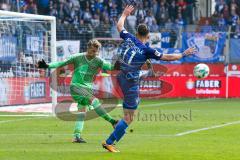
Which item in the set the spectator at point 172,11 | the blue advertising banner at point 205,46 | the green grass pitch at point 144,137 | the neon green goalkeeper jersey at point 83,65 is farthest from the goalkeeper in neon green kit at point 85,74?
the spectator at point 172,11

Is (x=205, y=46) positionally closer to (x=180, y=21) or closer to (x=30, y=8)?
(x=180, y=21)

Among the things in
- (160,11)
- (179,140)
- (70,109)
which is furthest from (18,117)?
(160,11)

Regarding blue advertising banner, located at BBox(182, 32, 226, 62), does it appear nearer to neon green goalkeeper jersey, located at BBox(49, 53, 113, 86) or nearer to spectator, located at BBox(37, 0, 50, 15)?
spectator, located at BBox(37, 0, 50, 15)

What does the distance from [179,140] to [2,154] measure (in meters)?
4.21

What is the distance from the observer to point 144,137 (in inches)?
671

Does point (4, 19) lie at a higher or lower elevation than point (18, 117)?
higher

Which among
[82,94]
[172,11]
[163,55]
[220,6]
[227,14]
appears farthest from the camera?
[172,11]

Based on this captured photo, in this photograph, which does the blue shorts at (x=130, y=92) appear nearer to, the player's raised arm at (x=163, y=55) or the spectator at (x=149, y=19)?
the player's raised arm at (x=163, y=55)

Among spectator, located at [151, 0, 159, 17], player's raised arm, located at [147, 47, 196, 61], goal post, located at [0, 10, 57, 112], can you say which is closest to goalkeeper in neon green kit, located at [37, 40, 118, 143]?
player's raised arm, located at [147, 47, 196, 61]

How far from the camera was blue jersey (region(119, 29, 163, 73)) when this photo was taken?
45.7 feet

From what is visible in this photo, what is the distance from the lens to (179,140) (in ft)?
53.8

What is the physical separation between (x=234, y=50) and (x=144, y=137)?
18.8 metres

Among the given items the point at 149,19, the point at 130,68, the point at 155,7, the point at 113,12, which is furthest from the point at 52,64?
the point at 155,7

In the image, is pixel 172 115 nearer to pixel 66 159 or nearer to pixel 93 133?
pixel 93 133
